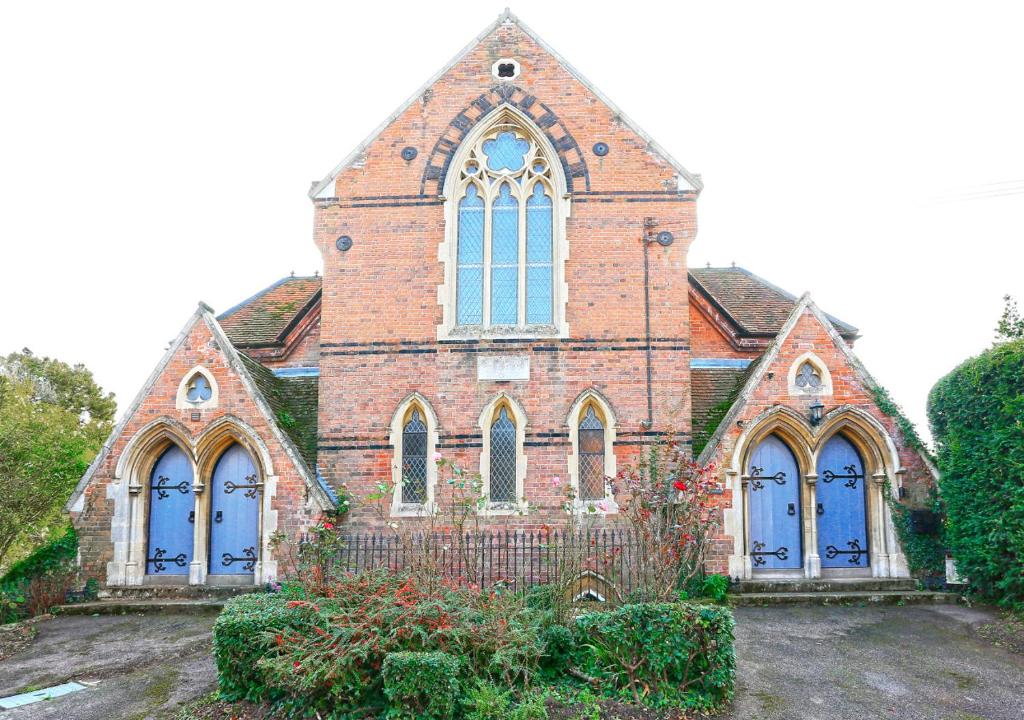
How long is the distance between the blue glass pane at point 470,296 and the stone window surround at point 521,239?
12 centimetres

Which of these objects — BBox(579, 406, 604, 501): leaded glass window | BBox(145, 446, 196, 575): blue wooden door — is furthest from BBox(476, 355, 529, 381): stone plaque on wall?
BBox(145, 446, 196, 575): blue wooden door

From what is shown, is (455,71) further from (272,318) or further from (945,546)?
(945,546)

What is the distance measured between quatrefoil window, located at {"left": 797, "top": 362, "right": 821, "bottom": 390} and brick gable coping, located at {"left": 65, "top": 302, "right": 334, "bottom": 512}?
26.3 feet

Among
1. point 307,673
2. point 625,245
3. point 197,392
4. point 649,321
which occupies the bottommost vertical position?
point 307,673

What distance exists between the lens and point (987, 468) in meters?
10.0

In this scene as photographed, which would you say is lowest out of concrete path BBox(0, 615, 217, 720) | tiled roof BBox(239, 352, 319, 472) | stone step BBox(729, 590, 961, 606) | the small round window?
concrete path BBox(0, 615, 217, 720)

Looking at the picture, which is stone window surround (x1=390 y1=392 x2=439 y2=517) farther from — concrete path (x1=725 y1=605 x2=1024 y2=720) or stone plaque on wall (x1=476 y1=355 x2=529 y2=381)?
concrete path (x1=725 y1=605 x2=1024 y2=720)

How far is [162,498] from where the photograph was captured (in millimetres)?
12266

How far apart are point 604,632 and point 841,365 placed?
7.15 m

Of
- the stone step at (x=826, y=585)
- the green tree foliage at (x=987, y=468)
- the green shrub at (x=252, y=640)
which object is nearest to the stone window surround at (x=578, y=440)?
the stone step at (x=826, y=585)

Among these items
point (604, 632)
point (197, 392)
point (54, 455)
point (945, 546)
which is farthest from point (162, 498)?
point (945, 546)

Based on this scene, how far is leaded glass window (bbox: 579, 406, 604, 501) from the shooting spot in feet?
39.7

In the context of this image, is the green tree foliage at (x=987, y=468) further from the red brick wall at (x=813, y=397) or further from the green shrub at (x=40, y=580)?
the green shrub at (x=40, y=580)

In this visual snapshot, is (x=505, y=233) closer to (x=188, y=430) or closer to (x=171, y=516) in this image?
(x=188, y=430)
